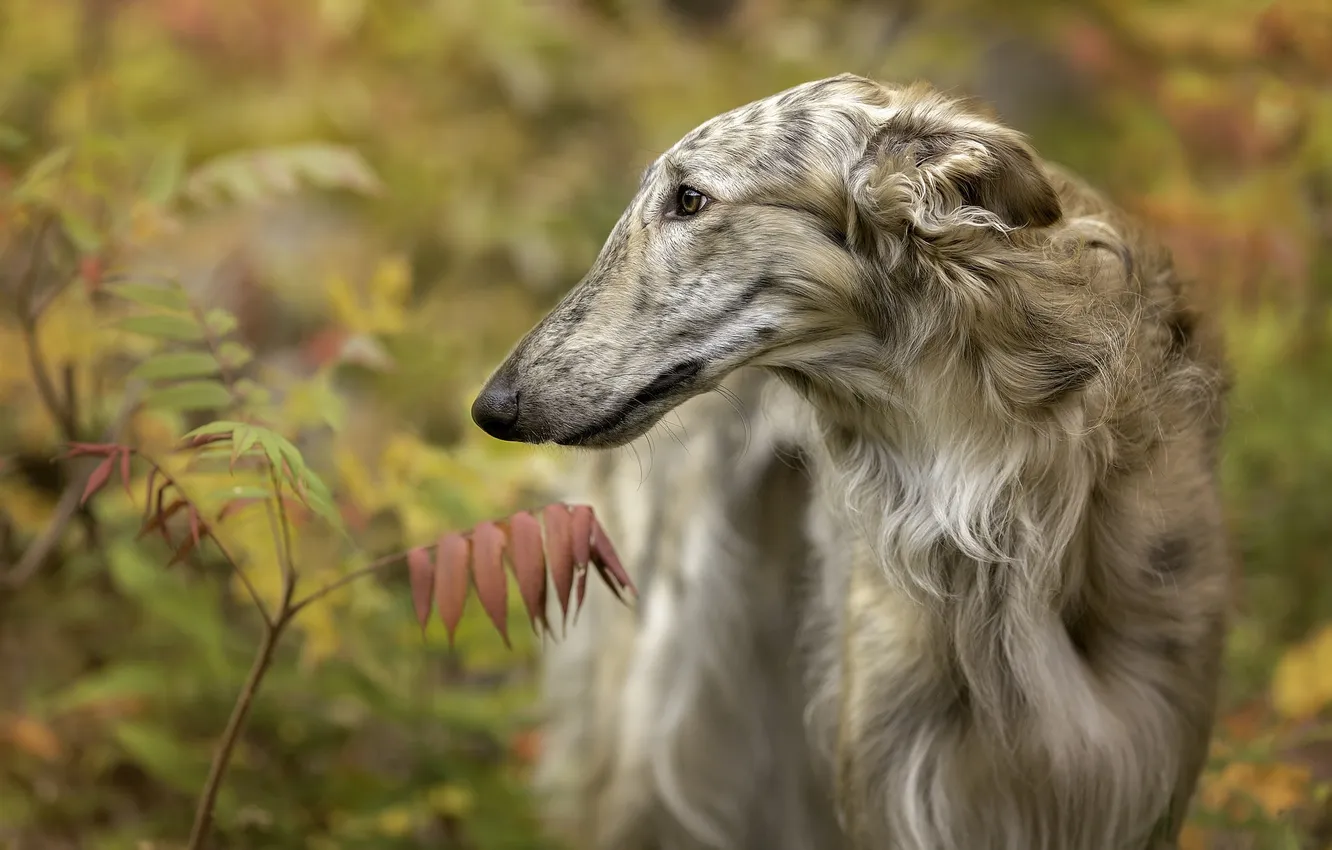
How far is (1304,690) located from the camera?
3.72 m

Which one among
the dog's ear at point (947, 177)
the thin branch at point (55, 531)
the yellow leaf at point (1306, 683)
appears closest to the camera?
the dog's ear at point (947, 177)

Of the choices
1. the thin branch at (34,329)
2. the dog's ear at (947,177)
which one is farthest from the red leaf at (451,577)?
the thin branch at (34,329)

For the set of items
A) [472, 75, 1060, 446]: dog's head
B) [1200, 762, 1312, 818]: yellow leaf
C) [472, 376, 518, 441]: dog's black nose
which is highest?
[472, 75, 1060, 446]: dog's head

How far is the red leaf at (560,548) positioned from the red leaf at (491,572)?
0.09 m

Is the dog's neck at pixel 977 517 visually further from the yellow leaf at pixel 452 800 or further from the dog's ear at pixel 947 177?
the yellow leaf at pixel 452 800

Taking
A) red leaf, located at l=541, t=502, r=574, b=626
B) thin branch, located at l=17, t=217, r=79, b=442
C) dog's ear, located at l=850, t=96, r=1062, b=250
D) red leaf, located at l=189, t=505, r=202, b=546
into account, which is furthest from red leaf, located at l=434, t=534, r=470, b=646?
thin branch, located at l=17, t=217, r=79, b=442

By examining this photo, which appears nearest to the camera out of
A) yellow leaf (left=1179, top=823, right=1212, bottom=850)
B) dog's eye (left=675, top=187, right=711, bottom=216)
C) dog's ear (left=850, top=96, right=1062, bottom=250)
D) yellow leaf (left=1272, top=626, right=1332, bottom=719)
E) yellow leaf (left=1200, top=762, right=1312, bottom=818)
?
dog's ear (left=850, top=96, right=1062, bottom=250)

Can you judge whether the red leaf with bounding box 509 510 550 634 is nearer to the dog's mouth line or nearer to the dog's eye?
the dog's mouth line

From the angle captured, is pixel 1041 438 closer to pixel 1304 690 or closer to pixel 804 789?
pixel 1304 690

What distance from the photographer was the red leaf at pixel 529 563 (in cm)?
250

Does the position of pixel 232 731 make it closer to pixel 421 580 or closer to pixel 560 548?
pixel 421 580

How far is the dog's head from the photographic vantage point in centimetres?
253

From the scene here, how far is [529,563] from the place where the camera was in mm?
2516

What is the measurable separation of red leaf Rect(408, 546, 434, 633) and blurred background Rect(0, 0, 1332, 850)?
16.1 inches
